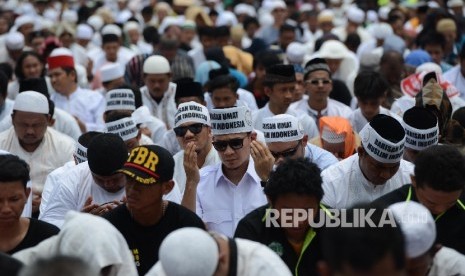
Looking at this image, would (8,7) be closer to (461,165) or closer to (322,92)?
(322,92)

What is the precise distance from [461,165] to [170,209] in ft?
5.56

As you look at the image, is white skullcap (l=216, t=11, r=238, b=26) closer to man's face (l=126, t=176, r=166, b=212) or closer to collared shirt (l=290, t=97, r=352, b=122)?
collared shirt (l=290, t=97, r=352, b=122)

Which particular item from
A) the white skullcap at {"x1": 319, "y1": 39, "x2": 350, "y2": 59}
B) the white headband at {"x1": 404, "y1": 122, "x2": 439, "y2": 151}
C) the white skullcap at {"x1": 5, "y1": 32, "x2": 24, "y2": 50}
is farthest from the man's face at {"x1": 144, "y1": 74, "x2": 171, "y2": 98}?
the white skullcap at {"x1": 5, "y1": 32, "x2": 24, "y2": 50}

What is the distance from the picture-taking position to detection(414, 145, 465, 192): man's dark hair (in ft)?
18.6

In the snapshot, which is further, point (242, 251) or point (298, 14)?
point (298, 14)

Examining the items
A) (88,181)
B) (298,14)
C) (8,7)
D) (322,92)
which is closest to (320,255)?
(88,181)

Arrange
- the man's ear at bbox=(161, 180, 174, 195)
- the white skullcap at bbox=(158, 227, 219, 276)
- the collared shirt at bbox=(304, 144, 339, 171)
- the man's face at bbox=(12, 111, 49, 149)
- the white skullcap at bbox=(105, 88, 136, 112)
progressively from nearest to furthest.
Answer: the white skullcap at bbox=(158, 227, 219, 276) → the man's ear at bbox=(161, 180, 174, 195) → the collared shirt at bbox=(304, 144, 339, 171) → the man's face at bbox=(12, 111, 49, 149) → the white skullcap at bbox=(105, 88, 136, 112)

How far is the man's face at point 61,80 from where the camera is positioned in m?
12.5

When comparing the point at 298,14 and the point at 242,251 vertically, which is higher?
the point at 242,251

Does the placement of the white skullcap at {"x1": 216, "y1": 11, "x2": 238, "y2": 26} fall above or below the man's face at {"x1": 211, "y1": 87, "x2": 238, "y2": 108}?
below

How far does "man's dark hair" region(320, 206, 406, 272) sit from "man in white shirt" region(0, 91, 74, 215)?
5118mm

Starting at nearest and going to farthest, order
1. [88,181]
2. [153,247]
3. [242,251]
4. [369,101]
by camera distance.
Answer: [242,251], [153,247], [88,181], [369,101]

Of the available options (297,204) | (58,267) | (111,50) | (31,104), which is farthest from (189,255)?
(111,50)

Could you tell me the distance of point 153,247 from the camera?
5.91 metres
